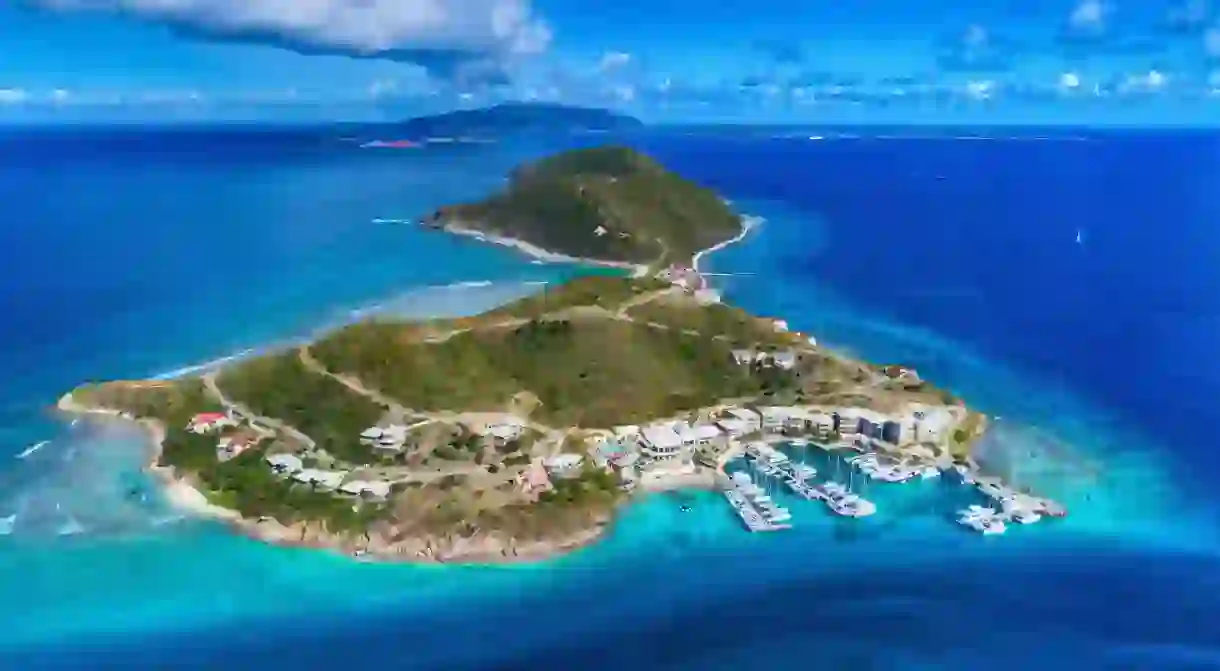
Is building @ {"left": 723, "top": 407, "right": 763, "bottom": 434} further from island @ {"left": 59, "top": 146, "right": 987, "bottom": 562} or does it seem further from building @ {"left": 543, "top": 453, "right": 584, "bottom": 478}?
building @ {"left": 543, "top": 453, "right": 584, "bottom": 478}

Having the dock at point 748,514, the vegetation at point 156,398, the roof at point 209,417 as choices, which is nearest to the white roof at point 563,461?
the dock at point 748,514

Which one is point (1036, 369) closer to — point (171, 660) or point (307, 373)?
point (307, 373)

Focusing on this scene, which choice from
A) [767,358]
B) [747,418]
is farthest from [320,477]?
[767,358]

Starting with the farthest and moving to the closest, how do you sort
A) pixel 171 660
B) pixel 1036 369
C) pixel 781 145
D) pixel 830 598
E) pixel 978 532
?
pixel 781 145
pixel 1036 369
pixel 978 532
pixel 830 598
pixel 171 660

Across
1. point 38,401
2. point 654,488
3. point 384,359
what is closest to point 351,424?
point 384,359

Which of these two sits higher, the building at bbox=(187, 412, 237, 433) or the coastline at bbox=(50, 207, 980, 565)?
the building at bbox=(187, 412, 237, 433)

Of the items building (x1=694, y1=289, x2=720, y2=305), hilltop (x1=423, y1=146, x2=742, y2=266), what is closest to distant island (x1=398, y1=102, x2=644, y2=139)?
hilltop (x1=423, y1=146, x2=742, y2=266)
